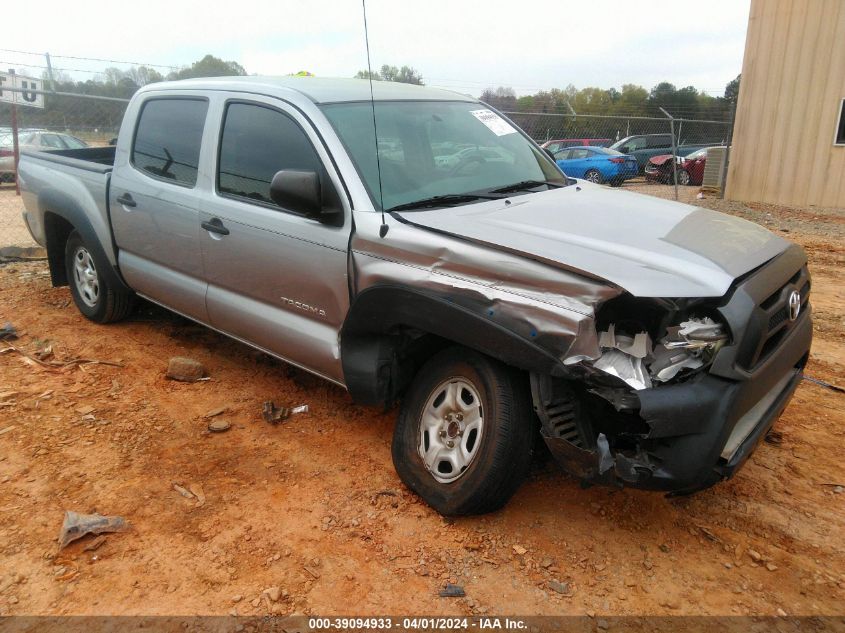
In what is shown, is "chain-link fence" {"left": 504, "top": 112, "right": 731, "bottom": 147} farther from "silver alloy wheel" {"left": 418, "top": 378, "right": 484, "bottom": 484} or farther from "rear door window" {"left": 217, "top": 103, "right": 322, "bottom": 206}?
"silver alloy wheel" {"left": 418, "top": 378, "right": 484, "bottom": 484}

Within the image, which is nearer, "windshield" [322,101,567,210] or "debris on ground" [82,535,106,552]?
"debris on ground" [82,535,106,552]

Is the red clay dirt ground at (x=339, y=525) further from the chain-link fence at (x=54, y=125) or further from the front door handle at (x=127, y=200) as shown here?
→ the chain-link fence at (x=54, y=125)

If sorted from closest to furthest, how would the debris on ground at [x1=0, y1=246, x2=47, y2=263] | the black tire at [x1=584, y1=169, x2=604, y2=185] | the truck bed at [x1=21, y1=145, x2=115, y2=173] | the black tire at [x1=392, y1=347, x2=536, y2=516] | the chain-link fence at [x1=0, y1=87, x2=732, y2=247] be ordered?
the black tire at [x1=392, y1=347, x2=536, y2=516]
the truck bed at [x1=21, y1=145, x2=115, y2=173]
the debris on ground at [x1=0, y1=246, x2=47, y2=263]
the chain-link fence at [x1=0, y1=87, x2=732, y2=247]
the black tire at [x1=584, y1=169, x2=604, y2=185]

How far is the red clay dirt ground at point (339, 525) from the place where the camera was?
2654 millimetres

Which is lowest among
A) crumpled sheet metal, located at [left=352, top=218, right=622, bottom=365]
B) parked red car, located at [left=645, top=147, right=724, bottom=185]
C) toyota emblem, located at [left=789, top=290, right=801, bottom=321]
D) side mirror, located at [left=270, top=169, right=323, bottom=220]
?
parked red car, located at [left=645, top=147, right=724, bottom=185]

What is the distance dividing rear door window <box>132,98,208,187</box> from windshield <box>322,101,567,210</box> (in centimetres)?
118

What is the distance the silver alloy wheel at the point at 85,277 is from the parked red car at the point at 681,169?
55.1 feet

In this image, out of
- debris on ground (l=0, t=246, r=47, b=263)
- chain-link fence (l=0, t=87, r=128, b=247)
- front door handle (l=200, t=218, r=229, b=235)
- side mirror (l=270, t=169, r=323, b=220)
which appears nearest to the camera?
side mirror (l=270, t=169, r=323, b=220)

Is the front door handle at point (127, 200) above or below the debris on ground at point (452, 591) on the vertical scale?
above

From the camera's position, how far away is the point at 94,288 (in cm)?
563

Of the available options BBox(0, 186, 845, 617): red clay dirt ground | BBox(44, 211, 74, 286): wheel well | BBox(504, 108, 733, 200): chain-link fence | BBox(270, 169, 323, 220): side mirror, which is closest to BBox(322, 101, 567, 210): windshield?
BBox(270, 169, 323, 220): side mirror

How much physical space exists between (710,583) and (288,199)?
249 cm

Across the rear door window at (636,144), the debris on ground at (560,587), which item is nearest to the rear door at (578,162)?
the rear door window at (636,144)

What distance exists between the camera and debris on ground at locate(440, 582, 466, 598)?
266 centimetres
